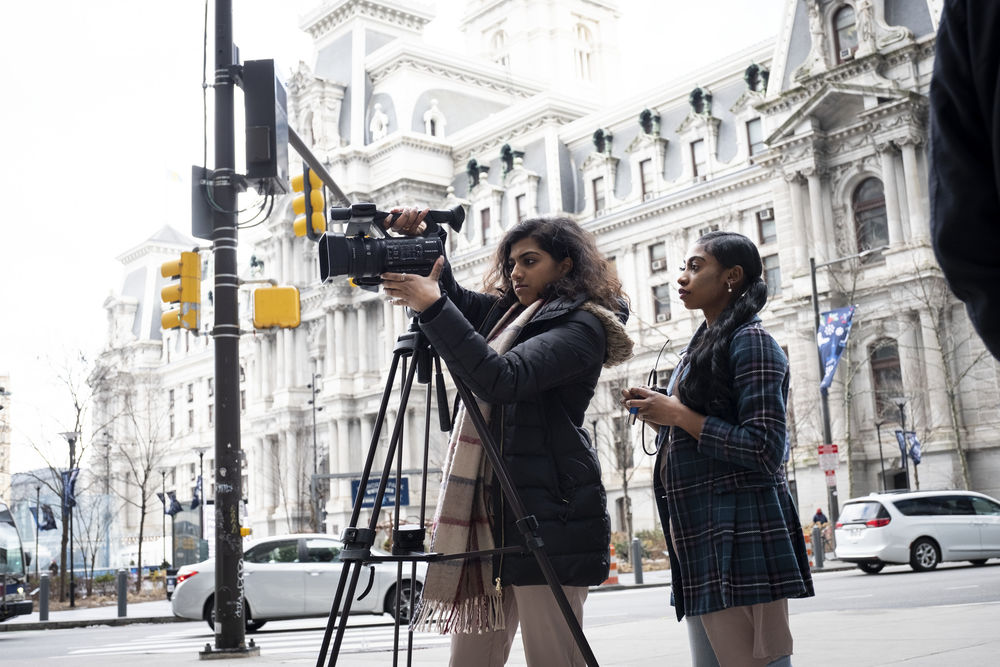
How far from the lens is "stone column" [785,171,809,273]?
136 feet

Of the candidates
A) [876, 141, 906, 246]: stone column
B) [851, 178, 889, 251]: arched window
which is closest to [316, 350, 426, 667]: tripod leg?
[876, 141, 906, 246]: stone column

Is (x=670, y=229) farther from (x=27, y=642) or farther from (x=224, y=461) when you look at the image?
(x=224, y=461)

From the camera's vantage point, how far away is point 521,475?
3.54 metres

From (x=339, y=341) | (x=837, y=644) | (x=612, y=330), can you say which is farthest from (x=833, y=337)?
(x=339, y=341)

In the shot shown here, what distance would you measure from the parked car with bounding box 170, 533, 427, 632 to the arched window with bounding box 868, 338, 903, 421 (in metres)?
26.8

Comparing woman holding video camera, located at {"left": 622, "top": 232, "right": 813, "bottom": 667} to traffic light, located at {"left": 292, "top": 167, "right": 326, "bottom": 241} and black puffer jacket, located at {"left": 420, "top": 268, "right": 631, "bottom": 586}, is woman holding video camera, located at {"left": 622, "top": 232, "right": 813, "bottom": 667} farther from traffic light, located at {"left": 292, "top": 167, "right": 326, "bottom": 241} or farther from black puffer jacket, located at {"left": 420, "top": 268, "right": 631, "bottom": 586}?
traffic light, located at {"left": 292, "top": 167, "right": 326, "bottom": 241}

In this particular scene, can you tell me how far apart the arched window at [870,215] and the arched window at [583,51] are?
52.3 meters

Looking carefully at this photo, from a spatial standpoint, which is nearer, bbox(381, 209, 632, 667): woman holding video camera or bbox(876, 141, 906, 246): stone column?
bbox(381, 209, 632, 667): woman holding video camera

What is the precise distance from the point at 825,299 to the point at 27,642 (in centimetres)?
3079

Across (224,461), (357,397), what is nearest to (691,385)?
(224,461)

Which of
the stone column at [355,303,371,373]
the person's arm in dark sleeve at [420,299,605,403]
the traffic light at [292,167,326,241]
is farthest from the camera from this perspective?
the stone column at [355,303,371,373]

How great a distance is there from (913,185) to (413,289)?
126 feet

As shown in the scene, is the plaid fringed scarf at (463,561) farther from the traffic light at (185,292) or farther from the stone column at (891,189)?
the stone column at (891,189)

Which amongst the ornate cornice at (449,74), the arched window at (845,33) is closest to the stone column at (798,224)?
the arched window at (845,33)
